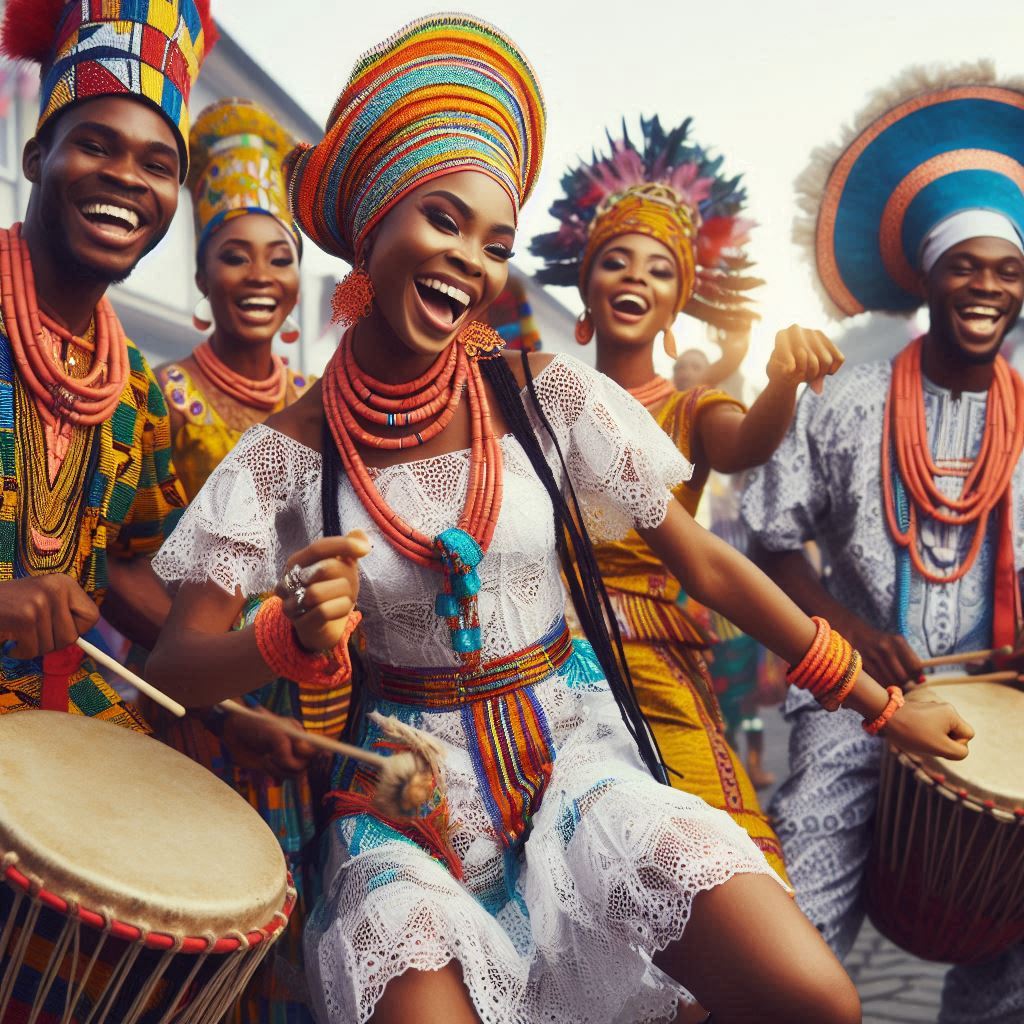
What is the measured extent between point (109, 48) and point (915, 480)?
2494mm

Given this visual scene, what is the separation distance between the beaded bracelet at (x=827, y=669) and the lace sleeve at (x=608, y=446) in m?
0.41

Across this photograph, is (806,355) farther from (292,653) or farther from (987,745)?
(292,653)

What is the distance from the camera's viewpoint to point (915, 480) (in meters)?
3.79

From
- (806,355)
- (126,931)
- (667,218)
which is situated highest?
(667,218)

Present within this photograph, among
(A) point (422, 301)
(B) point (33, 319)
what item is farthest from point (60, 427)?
(A) point (422, 301)

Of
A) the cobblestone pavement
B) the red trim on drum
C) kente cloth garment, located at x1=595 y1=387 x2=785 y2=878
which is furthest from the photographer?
the cobblestone pavement

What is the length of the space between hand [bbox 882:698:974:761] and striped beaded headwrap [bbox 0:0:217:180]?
205 cm

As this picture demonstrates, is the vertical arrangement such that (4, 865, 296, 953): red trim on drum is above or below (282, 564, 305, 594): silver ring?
below

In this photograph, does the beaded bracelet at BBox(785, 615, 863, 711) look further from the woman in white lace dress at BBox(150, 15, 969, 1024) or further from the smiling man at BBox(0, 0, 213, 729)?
the smiling man at BBox(0, 0, 213, 729)

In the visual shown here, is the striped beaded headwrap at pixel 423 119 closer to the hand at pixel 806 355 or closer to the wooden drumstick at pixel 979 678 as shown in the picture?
the hand at pixel 806 355

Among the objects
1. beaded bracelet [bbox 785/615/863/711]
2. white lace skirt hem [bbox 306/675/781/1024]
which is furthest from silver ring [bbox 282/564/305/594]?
beaded bracelet [bbox 785/615/863/711]

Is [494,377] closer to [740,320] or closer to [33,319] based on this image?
[33,319]

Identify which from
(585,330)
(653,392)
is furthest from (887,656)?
(585,330)

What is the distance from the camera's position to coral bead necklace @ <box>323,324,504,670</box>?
2.48m
